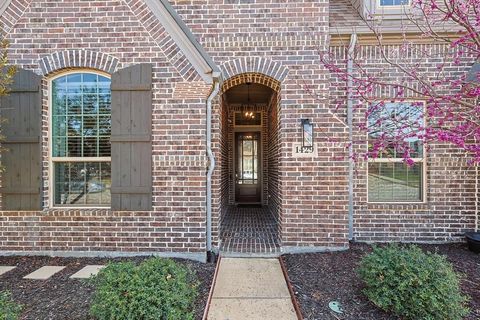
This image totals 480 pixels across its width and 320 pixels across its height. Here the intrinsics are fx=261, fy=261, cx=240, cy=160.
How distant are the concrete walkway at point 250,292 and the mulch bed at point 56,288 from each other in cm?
19

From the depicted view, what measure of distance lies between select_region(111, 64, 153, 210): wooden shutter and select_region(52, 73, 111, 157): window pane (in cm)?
34

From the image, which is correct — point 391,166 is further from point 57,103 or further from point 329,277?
point 57,103

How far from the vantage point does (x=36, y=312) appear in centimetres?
279

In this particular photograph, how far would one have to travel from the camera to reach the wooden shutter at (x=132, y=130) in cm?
414

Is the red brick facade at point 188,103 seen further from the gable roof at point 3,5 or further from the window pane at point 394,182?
the window pane at point 394,182

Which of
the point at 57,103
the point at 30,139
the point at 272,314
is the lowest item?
the point at 272,314

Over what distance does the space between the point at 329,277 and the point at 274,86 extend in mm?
3210

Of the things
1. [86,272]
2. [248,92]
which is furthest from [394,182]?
[86,272]

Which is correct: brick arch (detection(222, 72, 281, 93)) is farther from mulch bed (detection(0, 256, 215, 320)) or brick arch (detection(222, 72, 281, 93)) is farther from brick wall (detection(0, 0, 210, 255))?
mulch bed (detection(0, 256, 215, 320))

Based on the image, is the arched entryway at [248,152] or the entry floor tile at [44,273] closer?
the entry floor tile at [44,273]

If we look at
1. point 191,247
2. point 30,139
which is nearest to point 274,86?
point 191,247

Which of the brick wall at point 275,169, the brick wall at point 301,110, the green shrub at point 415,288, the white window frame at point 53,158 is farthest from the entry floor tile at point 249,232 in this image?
the white window frame at point 53,158

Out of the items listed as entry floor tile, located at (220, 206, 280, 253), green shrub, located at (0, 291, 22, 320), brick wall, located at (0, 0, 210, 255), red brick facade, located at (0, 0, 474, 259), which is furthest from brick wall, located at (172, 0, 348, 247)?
green shrub, located at (0, 291, 22, 320)

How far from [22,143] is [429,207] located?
707 centimetres
